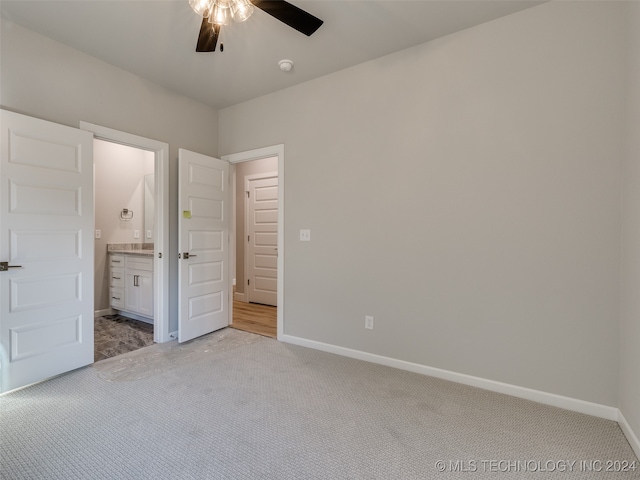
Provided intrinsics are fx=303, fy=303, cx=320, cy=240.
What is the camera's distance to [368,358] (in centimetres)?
279

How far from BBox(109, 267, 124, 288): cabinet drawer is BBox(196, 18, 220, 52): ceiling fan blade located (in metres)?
3.22

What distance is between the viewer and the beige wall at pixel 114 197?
417cm

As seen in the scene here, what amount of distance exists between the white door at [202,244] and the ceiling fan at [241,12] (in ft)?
5.57

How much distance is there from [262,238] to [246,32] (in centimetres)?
328

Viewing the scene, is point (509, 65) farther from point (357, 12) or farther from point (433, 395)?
point (433, 395)

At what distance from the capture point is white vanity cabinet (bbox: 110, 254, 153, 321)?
146 inches

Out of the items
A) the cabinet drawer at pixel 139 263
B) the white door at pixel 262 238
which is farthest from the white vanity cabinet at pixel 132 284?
the white door at pixel 262 238

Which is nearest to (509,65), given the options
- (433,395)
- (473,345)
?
(473,345)

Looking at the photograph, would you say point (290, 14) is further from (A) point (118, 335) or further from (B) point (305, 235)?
(A) point (118, 335)

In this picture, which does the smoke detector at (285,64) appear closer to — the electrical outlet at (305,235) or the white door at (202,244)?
the white door at (202,244)

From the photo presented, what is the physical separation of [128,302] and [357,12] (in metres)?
4.09

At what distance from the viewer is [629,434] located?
5.58 ft

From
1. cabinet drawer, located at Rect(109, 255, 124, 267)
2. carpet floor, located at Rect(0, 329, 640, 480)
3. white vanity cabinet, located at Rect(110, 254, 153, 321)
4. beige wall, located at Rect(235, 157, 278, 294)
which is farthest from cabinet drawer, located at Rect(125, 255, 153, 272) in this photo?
beige wall, located at Rect(235, 157, 278, 294)

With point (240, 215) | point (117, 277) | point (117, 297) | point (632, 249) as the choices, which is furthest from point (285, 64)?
point (117, 297)
